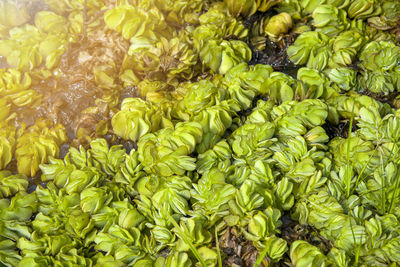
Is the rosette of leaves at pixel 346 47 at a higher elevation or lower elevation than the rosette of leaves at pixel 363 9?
lower

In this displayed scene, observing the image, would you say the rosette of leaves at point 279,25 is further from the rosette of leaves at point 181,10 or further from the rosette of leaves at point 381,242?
the rosette of leaves at point 381,242

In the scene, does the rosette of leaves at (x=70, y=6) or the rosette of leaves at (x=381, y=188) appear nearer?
the rosette of leaves at (x=381, y=188)

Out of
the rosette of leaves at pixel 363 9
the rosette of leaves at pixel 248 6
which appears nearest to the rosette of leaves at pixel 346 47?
the rosette of leaves at pixel 363 9

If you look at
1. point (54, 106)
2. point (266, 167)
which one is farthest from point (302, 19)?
point (54, 106)

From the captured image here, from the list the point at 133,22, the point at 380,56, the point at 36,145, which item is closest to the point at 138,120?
the point at 36,145

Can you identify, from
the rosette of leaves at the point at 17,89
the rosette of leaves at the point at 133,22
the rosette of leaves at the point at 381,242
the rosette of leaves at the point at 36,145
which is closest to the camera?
the rosette of leaves at the point at 381,242
